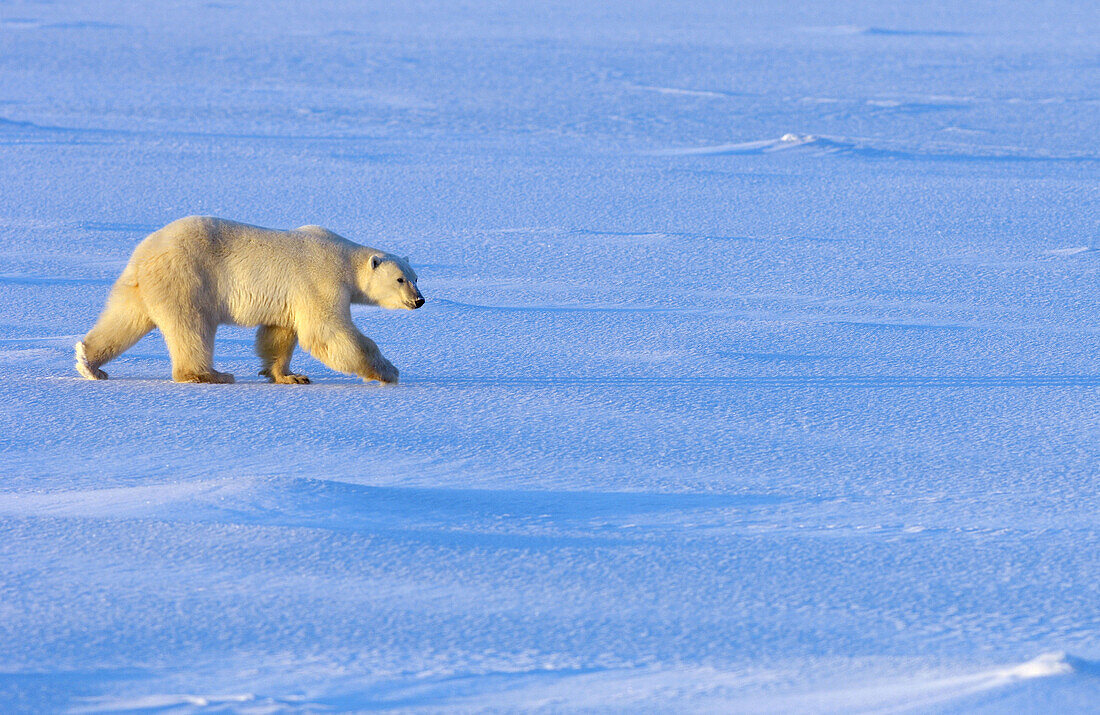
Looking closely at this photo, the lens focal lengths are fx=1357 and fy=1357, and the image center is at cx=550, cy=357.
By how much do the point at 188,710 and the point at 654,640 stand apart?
89 cm

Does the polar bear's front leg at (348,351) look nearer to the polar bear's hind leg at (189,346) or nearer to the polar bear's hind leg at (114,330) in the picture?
the polar bear's hind leg at (189,346)

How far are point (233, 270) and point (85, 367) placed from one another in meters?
0.63

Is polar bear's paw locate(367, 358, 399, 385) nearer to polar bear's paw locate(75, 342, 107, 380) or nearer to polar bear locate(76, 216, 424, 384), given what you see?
polar bear locate(76, 216, 424, 384)

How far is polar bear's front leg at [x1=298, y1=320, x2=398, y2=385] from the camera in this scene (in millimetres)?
4801

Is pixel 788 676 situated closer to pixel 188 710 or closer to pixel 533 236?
pixel 188 710

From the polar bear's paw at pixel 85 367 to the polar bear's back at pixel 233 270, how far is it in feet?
0.95

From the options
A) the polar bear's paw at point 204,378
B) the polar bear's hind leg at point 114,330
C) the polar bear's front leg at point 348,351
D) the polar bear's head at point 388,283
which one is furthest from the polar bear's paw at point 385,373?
the polar bear's hind leg at point 114,330

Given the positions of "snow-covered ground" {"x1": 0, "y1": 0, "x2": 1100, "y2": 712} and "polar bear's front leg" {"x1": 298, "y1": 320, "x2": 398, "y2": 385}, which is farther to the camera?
"polar bear's front leg" {"x1": 298, "y1": 320, "x2": 398, "y2": 385}

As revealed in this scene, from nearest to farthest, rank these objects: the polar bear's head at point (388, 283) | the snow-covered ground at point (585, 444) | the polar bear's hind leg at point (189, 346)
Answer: the snow-covered ground at point (585, 444)
the polar bear's hind leg at point (189, 346)
the polar bear's head at point (388, 283)

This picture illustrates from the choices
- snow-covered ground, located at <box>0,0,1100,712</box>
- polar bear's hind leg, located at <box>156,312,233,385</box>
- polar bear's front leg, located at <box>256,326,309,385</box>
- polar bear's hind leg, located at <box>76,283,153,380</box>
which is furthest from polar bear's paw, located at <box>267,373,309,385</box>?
polar bear's hind leg, located at <box>76,283,153,380</box>

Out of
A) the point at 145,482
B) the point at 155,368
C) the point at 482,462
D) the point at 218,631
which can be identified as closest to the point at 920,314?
the point at 482,462

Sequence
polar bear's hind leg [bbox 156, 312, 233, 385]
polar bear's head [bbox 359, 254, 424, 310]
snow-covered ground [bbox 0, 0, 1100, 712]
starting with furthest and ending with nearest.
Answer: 1. polar bear's head [bbox 359, 254, 424, 310]
2. polar bear's hind leg [bbox 156, 312, 233, 385]
3. snow-covered ground [bbox 0, 0, 1100, 712]

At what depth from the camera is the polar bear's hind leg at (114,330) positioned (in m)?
4.84

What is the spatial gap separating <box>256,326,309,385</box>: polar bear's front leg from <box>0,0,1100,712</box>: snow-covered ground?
104mm
